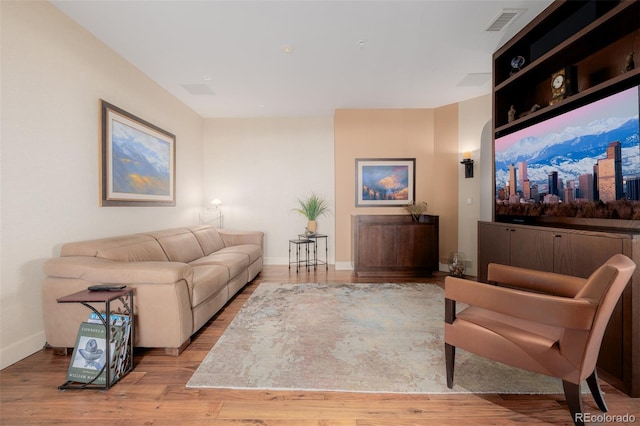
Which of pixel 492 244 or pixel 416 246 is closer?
pixel 492 244

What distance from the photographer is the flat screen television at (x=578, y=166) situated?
186 centimetres

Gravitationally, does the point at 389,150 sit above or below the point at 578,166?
above

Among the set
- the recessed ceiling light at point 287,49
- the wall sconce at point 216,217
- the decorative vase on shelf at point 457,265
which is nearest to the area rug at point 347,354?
the decorative vase on shelf at point 457,265

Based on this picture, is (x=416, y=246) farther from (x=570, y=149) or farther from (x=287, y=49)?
(x=287, y=49)

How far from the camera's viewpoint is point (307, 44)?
9.84 feet

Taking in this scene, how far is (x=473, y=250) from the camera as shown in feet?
15.1

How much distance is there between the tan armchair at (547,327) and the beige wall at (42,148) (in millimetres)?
3255

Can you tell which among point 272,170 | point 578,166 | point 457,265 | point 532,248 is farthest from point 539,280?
point 272,170

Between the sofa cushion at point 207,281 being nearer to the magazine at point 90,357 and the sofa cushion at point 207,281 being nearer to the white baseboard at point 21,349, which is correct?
the magazine at point 90,357

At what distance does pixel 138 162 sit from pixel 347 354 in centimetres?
347

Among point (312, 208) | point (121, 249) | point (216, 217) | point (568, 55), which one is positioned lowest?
point (121, 249)

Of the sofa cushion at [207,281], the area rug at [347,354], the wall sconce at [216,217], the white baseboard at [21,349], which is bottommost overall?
the area rug at [347,354]

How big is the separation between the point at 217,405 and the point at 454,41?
3.98 m

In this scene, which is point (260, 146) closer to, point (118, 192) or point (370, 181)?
point (370, 181)
